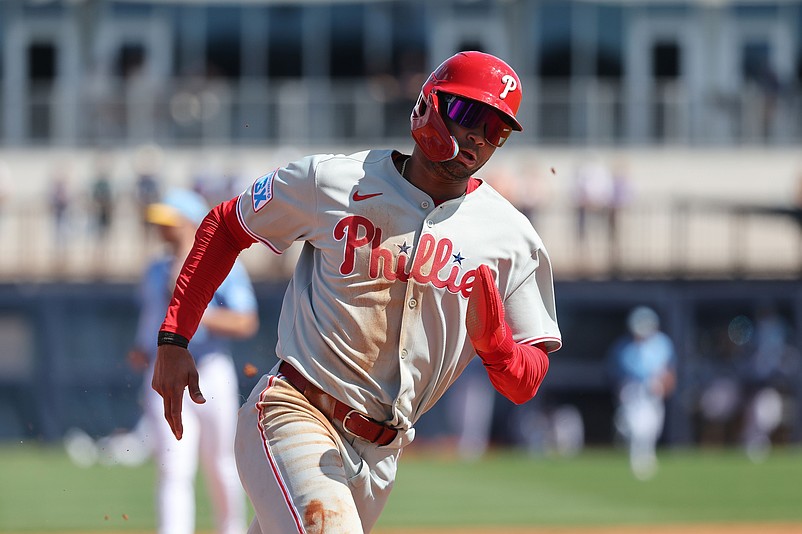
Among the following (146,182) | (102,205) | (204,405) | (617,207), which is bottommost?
(102,205)

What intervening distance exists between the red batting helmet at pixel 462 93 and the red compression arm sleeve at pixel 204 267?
2.37ft

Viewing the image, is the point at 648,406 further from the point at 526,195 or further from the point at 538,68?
the point at 538,68

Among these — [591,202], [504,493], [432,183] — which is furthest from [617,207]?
[432,183]

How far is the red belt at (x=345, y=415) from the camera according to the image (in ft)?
15.7

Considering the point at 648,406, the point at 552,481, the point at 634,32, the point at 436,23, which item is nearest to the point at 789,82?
the point at 634,32

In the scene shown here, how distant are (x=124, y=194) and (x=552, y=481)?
11055 millimetres

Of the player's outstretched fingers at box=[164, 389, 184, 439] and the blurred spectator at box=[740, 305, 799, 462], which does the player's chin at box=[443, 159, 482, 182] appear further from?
the blurred spectator at box=[740, 305, 799, 462]

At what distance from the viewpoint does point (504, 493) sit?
14.8 metres

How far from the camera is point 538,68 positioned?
30.6 metres

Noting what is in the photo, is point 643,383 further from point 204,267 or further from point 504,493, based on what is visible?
point 204,267

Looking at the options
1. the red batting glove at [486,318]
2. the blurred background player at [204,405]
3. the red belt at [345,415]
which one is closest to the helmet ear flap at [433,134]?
the red batting glove at [486,318]

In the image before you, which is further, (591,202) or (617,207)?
(591,202)

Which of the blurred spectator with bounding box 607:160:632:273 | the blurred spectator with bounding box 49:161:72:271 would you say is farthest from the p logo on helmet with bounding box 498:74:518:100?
the blurred spectator with bounding box 49:161:72:271

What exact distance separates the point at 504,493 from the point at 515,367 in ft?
33.8
